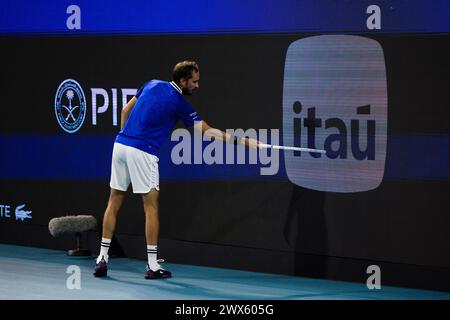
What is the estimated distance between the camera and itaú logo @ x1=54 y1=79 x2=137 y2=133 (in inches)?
334

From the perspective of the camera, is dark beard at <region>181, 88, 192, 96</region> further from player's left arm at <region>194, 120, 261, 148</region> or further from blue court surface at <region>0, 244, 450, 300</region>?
blue court surface at <region>0, 244, 450, 300</region>

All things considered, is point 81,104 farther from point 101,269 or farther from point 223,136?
point 223,136

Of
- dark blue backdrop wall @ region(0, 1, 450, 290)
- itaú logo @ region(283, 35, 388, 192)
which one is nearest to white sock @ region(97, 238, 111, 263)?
dark blue backdrop wall @ region(0, 1, 450, 290)

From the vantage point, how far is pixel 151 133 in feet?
24.2

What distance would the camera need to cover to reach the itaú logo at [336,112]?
717 centimetres

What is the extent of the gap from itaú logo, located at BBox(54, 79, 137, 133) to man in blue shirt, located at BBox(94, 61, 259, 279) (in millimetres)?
935

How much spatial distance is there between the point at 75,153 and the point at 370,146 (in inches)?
115

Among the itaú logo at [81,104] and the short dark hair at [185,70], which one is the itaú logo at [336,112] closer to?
the short dark hair at [185,70]

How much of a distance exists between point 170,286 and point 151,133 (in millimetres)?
1182

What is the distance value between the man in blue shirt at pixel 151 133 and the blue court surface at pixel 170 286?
25 centimetres

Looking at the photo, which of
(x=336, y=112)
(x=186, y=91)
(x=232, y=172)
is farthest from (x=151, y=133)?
(x=336, y=112)

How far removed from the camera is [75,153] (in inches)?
344
